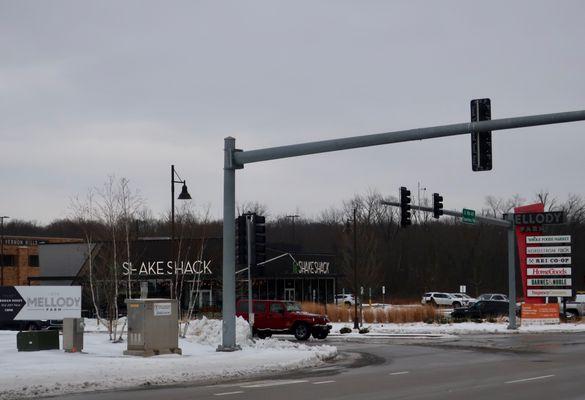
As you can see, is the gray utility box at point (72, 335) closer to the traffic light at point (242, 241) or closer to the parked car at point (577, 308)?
the traffic light at point (242, 241)

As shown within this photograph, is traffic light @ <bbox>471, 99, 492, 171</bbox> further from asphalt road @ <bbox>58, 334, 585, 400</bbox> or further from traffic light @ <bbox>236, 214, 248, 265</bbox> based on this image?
traffic light @ <bbox>236, 214, 248, 265</bbox>

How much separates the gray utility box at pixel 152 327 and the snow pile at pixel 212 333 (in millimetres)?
3799

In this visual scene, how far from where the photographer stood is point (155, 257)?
224 feet

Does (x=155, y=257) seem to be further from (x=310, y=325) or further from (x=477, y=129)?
(x=477, y=129)

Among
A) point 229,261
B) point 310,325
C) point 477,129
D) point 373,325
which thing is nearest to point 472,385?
point 477,129

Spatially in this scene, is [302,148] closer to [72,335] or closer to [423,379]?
[423,379]

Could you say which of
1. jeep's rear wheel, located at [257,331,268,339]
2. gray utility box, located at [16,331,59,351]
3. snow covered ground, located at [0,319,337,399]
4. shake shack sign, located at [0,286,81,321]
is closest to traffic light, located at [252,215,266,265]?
snow covered ground, located at [0,319,337,399]

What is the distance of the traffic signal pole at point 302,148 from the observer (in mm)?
18328

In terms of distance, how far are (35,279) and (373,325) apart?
1535 inches

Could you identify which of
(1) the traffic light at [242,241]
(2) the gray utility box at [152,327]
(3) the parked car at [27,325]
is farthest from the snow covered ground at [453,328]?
(2) the gray utility box at [152,327]

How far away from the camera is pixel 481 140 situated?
18.5 meters

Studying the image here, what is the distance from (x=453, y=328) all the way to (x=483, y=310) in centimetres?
1120

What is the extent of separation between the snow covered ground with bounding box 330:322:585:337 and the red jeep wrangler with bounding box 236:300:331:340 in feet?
16.0

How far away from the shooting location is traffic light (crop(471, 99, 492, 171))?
60.2ft
